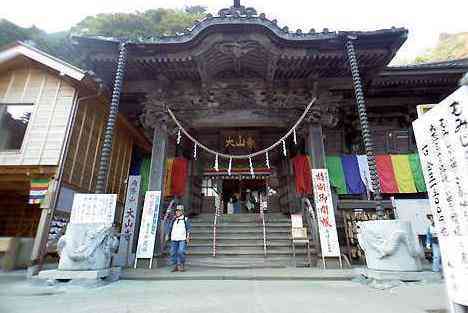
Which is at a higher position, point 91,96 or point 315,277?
point 91,96

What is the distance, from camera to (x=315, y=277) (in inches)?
260

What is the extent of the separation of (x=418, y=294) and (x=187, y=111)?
8.58 metres

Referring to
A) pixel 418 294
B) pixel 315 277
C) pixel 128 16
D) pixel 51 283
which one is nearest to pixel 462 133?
pixel 418 294

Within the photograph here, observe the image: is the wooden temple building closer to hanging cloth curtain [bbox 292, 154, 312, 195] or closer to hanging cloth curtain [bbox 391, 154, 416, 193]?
hanging cloth curtain [bbox 391, 154, 416, 193]

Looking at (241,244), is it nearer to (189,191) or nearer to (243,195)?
(189,191)

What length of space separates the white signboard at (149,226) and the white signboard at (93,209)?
1872 millimetres

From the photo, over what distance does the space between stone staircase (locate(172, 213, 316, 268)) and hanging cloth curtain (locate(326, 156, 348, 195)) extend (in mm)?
2454

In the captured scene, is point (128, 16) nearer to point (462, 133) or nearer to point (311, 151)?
point (311, 151)

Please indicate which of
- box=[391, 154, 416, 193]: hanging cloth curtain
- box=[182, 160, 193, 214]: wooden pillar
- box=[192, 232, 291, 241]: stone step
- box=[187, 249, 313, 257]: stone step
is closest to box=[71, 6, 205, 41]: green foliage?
box=[182, 160, 193, 214]: wooden pillar

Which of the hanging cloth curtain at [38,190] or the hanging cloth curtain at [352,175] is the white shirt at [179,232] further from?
the hanging cloth curtain at [352,175]


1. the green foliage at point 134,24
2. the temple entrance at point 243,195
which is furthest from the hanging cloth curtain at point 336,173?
the green foliage at point 134,24

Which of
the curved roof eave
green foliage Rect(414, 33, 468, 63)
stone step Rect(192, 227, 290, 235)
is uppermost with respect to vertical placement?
green foliage Rect(414, 33, 468, 63)

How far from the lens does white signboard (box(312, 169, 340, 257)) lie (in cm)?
812

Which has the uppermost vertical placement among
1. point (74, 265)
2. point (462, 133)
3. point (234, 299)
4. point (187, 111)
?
point (187, 111)
